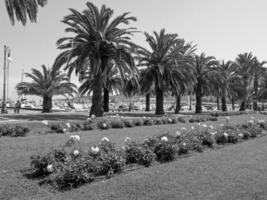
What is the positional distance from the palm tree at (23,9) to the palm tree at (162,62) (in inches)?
555

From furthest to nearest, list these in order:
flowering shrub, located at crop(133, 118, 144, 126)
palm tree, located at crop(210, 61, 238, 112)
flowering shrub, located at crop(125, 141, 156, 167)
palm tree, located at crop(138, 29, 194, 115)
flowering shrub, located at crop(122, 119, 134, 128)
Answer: palm tree, located at crop(210, 61, 238, 112)
palm tree, located at crop(138, 29, 194, 115)
flowering shrub, located at crop(133, 118, 144, 126)
flowering shrub, located at crop(122, 119, 134, 128)
flowering shrub, located at crop(125, 141, 156, 167)

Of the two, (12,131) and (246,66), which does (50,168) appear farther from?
(246,66)

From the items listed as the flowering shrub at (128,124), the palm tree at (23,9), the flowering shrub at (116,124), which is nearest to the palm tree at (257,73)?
the flowering shrub at (128,124)

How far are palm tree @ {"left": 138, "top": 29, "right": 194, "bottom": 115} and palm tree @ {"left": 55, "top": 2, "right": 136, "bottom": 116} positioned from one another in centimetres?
528

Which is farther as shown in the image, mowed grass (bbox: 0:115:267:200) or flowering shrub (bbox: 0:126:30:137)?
flowering shrub (bbox: 0:126:30:137)

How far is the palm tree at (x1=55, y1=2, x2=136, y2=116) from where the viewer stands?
19047mm

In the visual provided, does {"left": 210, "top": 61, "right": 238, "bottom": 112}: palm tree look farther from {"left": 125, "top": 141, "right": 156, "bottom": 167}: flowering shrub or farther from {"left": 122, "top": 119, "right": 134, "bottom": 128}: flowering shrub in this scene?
{"left": 125, "top": 141, "right": 156, "bottom": 167}: flowering shrub

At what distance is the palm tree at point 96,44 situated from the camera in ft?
62.5

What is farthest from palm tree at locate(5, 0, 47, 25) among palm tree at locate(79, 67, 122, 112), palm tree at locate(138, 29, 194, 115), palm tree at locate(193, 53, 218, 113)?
palm tree at locate(193, 53, 218, 113)

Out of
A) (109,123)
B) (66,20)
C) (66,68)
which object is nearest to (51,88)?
(66,68)

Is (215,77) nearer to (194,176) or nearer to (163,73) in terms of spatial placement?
(163,73)

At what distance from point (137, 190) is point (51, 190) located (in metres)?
1.50

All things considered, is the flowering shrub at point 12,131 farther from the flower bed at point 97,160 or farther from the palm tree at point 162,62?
the palm tree at point 162,62

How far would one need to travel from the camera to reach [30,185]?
4781 millimetres
